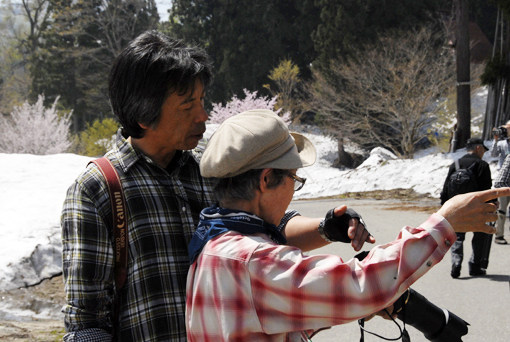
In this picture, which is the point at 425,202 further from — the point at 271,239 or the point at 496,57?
the point at 271,239

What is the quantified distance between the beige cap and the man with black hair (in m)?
0.32

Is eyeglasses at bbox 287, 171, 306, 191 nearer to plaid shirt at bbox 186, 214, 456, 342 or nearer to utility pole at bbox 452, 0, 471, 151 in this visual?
plaid shirt at bbox 186, 214, 456, 342

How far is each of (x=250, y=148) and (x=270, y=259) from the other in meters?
0.32

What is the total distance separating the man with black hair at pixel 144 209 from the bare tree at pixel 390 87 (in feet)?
60.8

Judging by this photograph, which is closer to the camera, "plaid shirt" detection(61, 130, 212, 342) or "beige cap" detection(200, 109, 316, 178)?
"beige cap" detection(200, 109, 316, 178)

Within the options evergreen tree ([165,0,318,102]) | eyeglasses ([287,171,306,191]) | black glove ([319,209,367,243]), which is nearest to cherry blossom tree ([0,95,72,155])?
evergreen tree ([165,0,318,102])

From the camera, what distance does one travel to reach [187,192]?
181cm

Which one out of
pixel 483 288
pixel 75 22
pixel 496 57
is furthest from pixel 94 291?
pixel 75 22

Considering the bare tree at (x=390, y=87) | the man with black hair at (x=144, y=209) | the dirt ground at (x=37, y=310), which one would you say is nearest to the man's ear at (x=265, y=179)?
the man with black hair at (x=144, y=209)

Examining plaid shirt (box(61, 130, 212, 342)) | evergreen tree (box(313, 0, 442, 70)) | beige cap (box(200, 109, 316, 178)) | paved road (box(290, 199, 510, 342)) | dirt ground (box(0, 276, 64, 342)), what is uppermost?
evergreen tree (box(313, 0, 442, 70))

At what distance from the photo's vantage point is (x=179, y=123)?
176cm

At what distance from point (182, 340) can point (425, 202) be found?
10586 millimetres

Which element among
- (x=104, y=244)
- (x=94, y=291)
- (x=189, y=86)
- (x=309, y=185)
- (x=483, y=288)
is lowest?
(x=309, y=185)

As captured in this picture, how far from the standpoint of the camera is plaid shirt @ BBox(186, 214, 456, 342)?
1.21m
